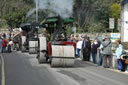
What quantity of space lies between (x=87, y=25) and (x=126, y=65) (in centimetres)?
3719

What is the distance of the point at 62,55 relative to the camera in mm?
13117

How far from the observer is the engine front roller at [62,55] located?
13.1 meters

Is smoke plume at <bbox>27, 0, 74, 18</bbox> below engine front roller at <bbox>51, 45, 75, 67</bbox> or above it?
above

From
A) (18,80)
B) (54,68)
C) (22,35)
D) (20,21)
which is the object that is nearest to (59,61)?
(54,68)

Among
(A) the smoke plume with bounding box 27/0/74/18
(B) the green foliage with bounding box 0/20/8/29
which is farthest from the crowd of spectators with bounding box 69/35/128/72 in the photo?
(B) the green foliage with bounding box 0/20/8/29

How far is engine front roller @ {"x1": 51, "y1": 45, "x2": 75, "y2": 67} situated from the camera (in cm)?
1312

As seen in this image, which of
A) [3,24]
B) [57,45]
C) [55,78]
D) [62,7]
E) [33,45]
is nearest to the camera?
[55,78]

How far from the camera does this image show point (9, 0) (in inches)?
2288

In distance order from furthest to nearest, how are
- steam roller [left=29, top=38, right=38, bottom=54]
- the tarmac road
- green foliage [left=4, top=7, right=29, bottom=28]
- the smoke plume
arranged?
1. green foliage [left=4, top=7, right=29, bottom=28]
2. steam roller [left=29, top=38, right=38, bottom=54]
3. the smoke plume
4. the tarmac road

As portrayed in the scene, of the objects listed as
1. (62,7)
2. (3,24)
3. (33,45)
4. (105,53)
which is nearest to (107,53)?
(105,53)

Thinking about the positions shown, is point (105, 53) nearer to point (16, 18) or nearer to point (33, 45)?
point (33, 45)

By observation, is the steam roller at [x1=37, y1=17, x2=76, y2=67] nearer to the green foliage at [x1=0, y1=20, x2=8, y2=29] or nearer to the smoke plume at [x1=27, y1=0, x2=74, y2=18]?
the smoke plume at [x1=27, y1=0, x2=74, y2=18]

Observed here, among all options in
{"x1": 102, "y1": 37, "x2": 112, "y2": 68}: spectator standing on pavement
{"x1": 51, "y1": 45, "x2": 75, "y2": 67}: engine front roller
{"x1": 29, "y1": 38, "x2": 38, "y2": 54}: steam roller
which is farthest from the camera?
{"x1": 29, "y1": 38, "x2": 38, "y2": 54}: steam roller

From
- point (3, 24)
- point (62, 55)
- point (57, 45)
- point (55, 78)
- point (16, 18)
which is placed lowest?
point (55, 78)
